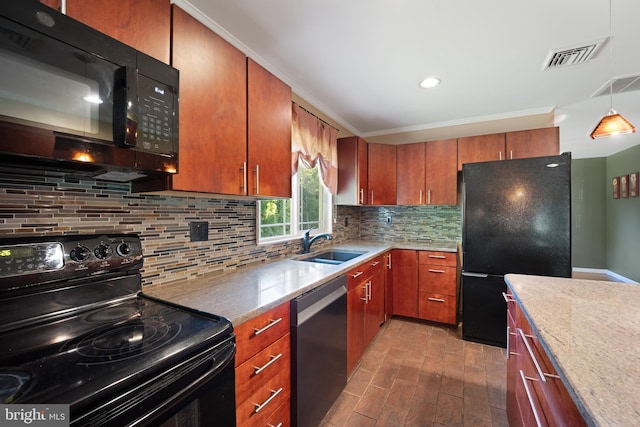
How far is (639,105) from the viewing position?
2877 mm

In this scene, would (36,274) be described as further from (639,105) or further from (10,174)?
(639,105)

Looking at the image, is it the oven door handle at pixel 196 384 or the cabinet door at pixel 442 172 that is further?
the cabinet door at pixel 442 172

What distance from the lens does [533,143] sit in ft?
9.04

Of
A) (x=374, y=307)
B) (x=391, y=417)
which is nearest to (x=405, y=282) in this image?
(x=374, y=307)

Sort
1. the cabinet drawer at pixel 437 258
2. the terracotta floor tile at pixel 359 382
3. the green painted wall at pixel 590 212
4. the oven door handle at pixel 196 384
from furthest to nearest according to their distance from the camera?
the green painted wall at pixel 590 212, the cabinet drawer at pixel 437 258, the terracotta floor tile at pixel 359 382, the oven door handle at pixel 196 384

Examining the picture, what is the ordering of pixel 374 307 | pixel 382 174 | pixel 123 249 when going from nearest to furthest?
pixel 123 249, pixel 374 307, pixel 382 174

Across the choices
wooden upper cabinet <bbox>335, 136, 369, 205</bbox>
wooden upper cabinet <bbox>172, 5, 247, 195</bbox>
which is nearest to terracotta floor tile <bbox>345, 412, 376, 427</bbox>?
wooden upper cabinet <bbox>172, 5, 247, 195</bbox>

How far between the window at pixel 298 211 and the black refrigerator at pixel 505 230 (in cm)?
148

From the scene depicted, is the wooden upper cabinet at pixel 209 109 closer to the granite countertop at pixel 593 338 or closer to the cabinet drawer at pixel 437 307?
the granite countertop at pixel 593 338

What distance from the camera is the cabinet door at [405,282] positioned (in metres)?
3.05

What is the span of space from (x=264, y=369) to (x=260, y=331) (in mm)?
184

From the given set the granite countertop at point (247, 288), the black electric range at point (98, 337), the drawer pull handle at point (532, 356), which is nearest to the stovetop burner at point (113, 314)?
the black electric range at point (98, 337)

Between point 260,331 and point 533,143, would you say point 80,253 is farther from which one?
point 533,143

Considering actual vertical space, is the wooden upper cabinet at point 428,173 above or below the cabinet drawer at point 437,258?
above
